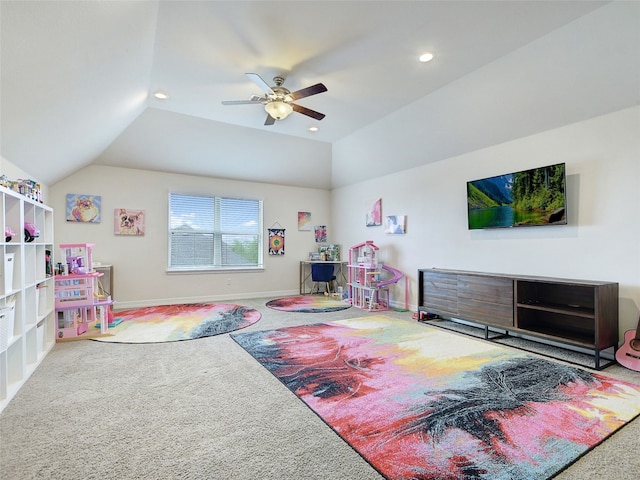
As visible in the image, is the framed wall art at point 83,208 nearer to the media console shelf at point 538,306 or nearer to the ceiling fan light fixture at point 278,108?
the ceiling fan light fixture at point 278,108

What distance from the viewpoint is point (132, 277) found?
5914mm

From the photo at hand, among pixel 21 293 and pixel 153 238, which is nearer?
pixel 21 293

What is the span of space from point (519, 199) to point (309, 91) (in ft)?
9.35

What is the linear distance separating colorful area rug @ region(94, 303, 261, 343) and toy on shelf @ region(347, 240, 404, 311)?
1.98 meters

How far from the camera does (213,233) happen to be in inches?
267

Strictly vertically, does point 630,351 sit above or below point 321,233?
below

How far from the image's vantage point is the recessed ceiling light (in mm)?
3205

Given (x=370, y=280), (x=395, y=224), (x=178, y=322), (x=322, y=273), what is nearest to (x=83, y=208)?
(x=178, y=322)

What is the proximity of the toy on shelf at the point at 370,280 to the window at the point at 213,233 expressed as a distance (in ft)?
7.28

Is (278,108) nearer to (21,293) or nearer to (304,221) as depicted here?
(21,293)

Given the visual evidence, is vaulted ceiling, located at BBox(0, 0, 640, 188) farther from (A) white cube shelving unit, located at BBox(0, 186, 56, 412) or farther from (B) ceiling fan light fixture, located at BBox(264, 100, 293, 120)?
(A) white cube shelving unit, located at BBox(0, 186, 56, 412)

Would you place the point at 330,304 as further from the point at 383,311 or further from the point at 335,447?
the point at 335,447

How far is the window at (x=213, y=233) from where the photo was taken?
21.1 feet

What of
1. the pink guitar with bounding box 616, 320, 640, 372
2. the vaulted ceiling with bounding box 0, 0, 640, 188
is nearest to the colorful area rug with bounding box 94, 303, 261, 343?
the vaulted ceiling with bounding box 0, 0, 640, 188
